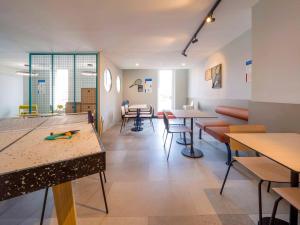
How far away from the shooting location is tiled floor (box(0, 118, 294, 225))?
161 centimetres

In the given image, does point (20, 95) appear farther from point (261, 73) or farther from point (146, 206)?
point (261, 73)

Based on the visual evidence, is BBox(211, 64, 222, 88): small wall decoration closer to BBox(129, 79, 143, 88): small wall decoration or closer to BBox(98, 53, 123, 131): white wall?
BBox(98, 53, 123, 131): white wall

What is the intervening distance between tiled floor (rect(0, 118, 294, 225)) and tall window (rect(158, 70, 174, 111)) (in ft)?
19.8

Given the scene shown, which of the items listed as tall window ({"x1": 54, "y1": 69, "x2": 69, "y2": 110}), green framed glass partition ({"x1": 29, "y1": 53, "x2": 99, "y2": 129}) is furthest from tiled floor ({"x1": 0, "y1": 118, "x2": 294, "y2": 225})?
tall window ({"x1": 54, "y1": 69, "x2": 69, "y2": 110})

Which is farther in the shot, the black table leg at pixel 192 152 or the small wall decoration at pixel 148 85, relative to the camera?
the small wall decoration at pixel 148 85

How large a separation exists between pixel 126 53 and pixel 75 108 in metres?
2.43

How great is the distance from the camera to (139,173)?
254 cm

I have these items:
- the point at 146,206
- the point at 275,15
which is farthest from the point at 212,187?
the point at 275,15

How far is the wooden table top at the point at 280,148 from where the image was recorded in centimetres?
102

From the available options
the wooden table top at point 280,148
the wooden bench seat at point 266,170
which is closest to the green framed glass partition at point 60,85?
the wooden bench seat at point 266,170

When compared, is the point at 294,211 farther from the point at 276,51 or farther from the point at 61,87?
the point at 61,87

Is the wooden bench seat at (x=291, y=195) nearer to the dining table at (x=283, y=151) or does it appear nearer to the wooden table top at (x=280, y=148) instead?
the dining table at (x=283, y=151)

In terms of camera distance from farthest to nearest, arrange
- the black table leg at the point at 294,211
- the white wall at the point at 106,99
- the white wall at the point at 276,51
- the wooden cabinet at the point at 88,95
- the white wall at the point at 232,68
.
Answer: the white wall at the point at 106,99
the wooden cabinet at the point at 88,95
the white wall at the point at 232,68
the white wall at the point at 276,51
the black table leg at the point at 294,211

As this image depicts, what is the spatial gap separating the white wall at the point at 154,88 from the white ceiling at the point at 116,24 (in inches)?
148
